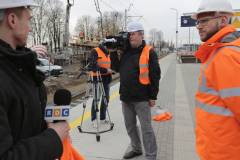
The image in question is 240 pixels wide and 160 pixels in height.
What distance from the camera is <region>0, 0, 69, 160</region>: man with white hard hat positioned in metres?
1.44

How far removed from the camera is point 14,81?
5.03 ft

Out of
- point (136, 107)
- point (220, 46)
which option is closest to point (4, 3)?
point (220, 46)

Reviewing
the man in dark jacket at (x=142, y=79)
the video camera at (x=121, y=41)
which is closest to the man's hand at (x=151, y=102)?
the man in dark jacket at (x=142, y=79)

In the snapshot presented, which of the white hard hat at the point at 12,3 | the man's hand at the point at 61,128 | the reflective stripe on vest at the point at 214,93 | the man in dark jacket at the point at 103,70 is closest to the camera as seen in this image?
the white hard hat at the point at 12,3

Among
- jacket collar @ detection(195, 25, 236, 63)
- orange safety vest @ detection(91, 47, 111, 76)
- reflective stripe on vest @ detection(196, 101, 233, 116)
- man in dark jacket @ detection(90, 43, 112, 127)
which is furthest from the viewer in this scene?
orange safety vest @ detection(91, 47, 111, 76)

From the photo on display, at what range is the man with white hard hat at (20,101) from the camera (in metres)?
1.44

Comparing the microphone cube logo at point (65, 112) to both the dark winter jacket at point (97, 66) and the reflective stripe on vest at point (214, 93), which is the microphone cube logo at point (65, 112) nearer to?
the reflective stripe on vest at point (214, 93)

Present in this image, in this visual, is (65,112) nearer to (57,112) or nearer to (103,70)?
(57,112)

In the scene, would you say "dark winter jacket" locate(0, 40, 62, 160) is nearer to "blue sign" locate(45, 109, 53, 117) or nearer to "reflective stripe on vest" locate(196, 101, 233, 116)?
"blue sign" locate(45, 109, 53, 117)

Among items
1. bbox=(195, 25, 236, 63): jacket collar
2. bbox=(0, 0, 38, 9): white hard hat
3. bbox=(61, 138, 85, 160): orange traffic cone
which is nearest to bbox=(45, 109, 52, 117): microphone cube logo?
bbox=(61, 138, 85, 160): orange traffic cone

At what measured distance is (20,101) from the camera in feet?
4.99

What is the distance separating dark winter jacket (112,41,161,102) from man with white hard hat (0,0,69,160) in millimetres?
3074

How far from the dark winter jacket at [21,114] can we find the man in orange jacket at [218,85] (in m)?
1.29

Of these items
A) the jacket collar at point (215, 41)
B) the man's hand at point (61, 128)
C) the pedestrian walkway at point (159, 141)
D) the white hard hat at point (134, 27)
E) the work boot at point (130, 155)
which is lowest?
the pedestrian walkway at point (159, 141)
